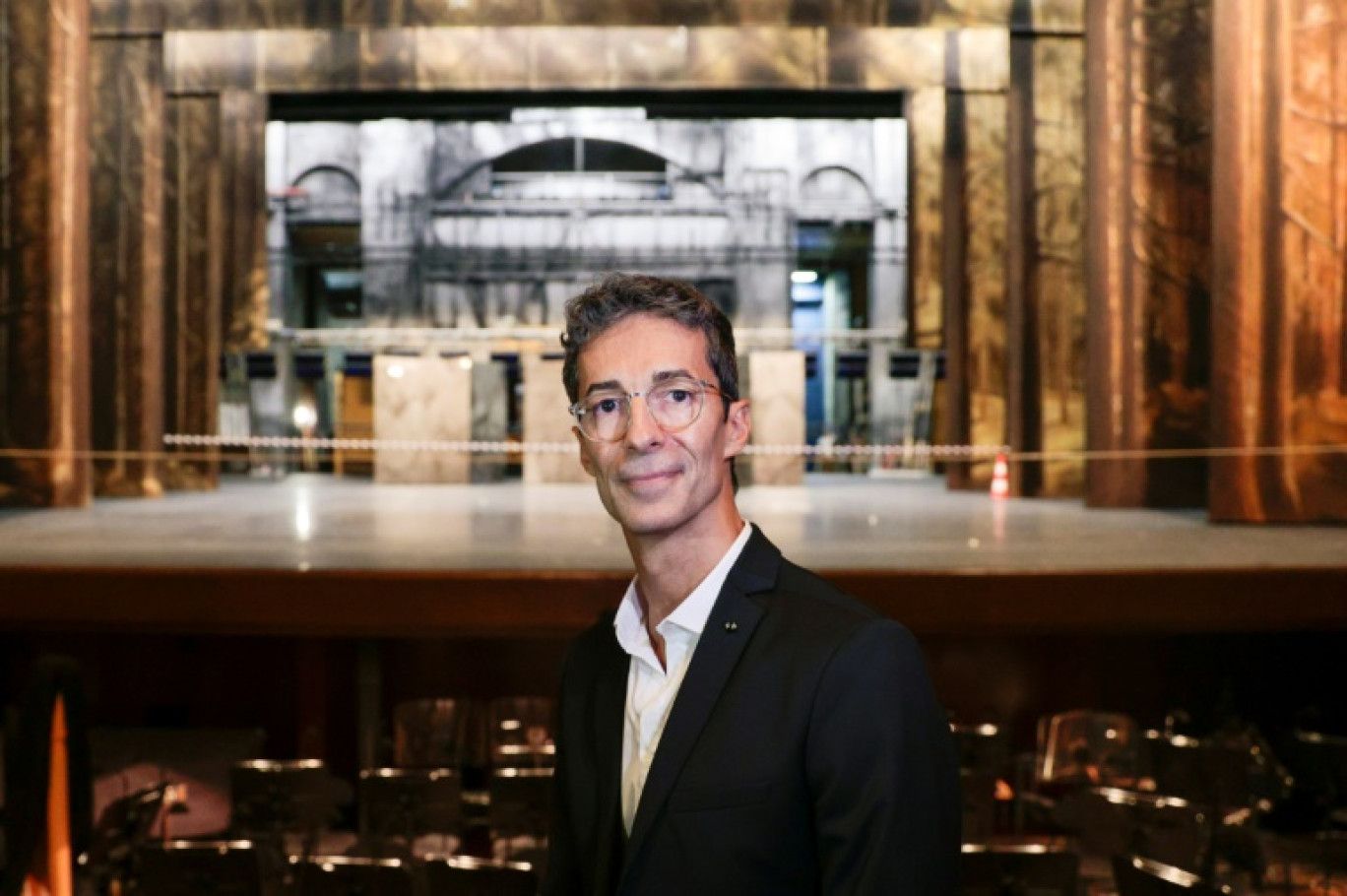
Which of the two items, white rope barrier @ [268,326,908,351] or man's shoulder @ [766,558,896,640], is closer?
man's shoulder @ [766,558,896,640]

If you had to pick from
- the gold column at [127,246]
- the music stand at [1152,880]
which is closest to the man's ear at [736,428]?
the music stand at [1152,880]

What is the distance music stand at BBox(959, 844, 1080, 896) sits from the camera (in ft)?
15.2

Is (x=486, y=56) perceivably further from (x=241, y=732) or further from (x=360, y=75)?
(x=241, y=732)

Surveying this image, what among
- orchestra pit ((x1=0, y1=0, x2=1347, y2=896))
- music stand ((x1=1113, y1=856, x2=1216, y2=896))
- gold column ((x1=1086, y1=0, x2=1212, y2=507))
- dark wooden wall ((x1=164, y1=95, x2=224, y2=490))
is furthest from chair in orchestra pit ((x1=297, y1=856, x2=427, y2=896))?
dark wooden wall ((x1=164, y1=95, x2=224, y2=490))

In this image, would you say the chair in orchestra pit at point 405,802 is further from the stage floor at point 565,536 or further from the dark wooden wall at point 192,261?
the dark wooden wall at point 192,261

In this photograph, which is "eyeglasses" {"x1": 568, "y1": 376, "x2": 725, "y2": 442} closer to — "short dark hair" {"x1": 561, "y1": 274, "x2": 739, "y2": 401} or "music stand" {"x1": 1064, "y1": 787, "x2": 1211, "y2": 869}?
"short dark hair" {"x1": 561, "y1": 274, "x2": 739, "y2": 401}

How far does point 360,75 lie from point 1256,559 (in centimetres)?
1408

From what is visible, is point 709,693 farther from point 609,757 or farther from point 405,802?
point 405,802

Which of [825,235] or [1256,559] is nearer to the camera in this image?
[1256,559]

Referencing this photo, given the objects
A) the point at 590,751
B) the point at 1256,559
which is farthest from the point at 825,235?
the point at 590,751

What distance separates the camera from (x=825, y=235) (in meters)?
27.6

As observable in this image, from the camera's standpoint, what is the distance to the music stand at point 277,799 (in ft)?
20.7

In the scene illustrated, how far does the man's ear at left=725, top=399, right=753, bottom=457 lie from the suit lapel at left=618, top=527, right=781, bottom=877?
0.18 metres

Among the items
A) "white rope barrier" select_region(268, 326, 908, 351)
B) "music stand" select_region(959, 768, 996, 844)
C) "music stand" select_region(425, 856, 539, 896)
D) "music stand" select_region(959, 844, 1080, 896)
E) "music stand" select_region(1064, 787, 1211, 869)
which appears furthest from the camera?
"white rope barrier" select_region(268, 326, 908, 351)
